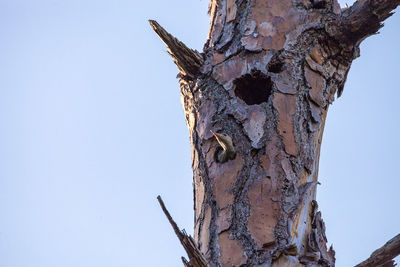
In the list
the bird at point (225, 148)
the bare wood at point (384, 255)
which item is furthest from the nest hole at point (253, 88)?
the bare wood at point (384, 255)

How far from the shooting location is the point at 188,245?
1.77 m

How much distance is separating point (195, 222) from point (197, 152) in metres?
0.35

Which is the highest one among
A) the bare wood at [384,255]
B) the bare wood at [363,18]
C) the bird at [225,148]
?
the bare wood at [363,18]

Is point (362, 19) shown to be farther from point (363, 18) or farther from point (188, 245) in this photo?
point (188, 245)

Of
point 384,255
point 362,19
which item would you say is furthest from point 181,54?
point 384,255

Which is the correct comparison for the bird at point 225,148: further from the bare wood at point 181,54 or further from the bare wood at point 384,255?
the bare wood at point 384,255

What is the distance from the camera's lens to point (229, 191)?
7.55ft

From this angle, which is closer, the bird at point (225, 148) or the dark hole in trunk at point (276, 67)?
the bird at point (225, 148)

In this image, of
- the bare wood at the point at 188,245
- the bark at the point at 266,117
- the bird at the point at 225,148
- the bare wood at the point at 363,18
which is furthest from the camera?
the bare wood at the point at 363,18

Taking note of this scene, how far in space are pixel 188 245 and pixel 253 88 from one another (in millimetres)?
1156

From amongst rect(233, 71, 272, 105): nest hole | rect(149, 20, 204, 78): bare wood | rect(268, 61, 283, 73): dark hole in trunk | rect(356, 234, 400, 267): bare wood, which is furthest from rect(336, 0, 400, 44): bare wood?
rect(356, 234, 400, 267): bare wood

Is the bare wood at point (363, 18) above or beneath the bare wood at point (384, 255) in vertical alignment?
above

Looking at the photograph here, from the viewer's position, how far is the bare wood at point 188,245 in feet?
5.60

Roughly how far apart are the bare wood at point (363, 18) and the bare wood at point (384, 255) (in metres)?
1.20
